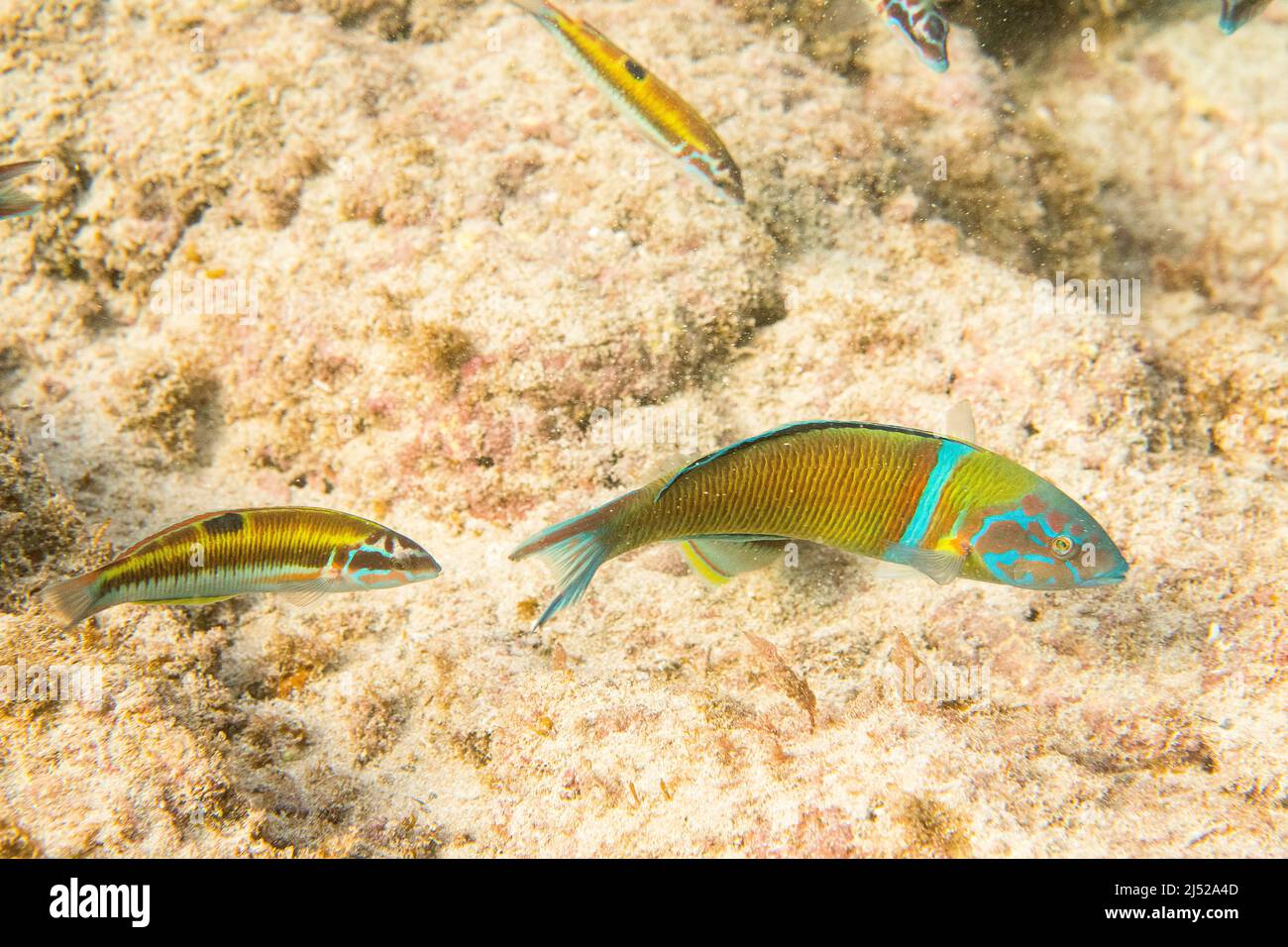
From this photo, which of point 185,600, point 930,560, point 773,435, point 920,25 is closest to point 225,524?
point 185,600

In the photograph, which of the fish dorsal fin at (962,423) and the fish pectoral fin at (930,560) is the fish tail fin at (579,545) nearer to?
the fish pectoral fin at (930,560)

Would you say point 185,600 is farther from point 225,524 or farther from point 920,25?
point 920,25

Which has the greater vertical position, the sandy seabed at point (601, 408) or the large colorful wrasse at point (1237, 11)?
the large colorful wrasse at point (1237, 11)

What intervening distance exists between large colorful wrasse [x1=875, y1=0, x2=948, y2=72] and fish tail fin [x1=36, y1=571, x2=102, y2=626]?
452 cm

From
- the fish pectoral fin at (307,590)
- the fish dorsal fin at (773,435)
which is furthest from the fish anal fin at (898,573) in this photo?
the fish pectoral fin at (307,590)

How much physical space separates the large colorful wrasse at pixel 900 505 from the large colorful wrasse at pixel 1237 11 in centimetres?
342

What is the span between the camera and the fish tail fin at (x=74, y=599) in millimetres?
2324

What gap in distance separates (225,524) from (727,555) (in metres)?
1.86

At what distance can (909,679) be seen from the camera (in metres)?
2.62

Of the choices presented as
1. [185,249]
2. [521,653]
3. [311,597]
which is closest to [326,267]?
[185,249]

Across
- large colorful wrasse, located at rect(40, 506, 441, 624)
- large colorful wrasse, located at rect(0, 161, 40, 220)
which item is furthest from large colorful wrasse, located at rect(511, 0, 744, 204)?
large colorful wrasse, located at rect(0, 161, 40, 220)

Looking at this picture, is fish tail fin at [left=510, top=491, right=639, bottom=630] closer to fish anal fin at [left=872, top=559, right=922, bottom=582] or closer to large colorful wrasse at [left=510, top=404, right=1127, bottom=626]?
large colorful wrasse at [left=510, top=404, right=1127, bottom=626]

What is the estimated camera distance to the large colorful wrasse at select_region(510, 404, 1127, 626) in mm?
2141

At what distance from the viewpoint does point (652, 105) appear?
3.19 metres
